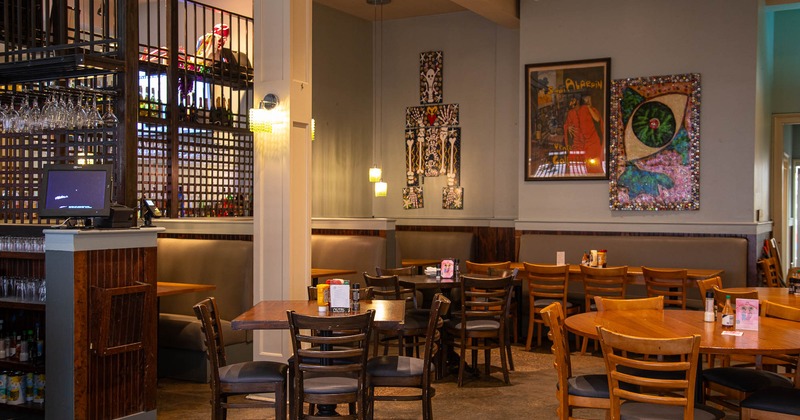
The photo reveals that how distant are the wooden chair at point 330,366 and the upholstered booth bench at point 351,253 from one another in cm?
456

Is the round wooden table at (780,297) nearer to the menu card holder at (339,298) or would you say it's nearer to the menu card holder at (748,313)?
the menu card holder at (748,313)

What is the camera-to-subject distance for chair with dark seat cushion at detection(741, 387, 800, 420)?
398 cm

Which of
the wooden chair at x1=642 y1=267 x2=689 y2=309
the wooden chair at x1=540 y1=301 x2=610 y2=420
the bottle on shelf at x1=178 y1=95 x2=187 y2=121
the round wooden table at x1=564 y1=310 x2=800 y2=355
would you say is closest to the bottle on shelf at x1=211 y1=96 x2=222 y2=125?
the bottle on shelf at x1=178 y1=95 x2=187 y2=121

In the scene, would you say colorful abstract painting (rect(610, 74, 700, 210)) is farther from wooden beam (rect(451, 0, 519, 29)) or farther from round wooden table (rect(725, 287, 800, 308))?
Answer: round wooden table (rect(725, 287, 800, 308))

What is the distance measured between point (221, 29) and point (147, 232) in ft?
16.2

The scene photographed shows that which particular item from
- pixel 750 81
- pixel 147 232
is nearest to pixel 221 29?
pixel 147 232

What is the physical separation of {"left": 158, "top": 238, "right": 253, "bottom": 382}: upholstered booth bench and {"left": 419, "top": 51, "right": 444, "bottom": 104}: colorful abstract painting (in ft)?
17.4

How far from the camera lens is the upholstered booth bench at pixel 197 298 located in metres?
7.08

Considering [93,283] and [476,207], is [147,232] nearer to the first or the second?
[93,283]

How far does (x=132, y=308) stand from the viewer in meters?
5.51

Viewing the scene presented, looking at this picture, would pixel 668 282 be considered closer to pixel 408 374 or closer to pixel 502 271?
pixel 502 271

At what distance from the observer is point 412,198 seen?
12.3 m

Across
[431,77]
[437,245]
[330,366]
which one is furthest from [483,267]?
[431,77]

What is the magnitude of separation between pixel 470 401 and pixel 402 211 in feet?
20.7
